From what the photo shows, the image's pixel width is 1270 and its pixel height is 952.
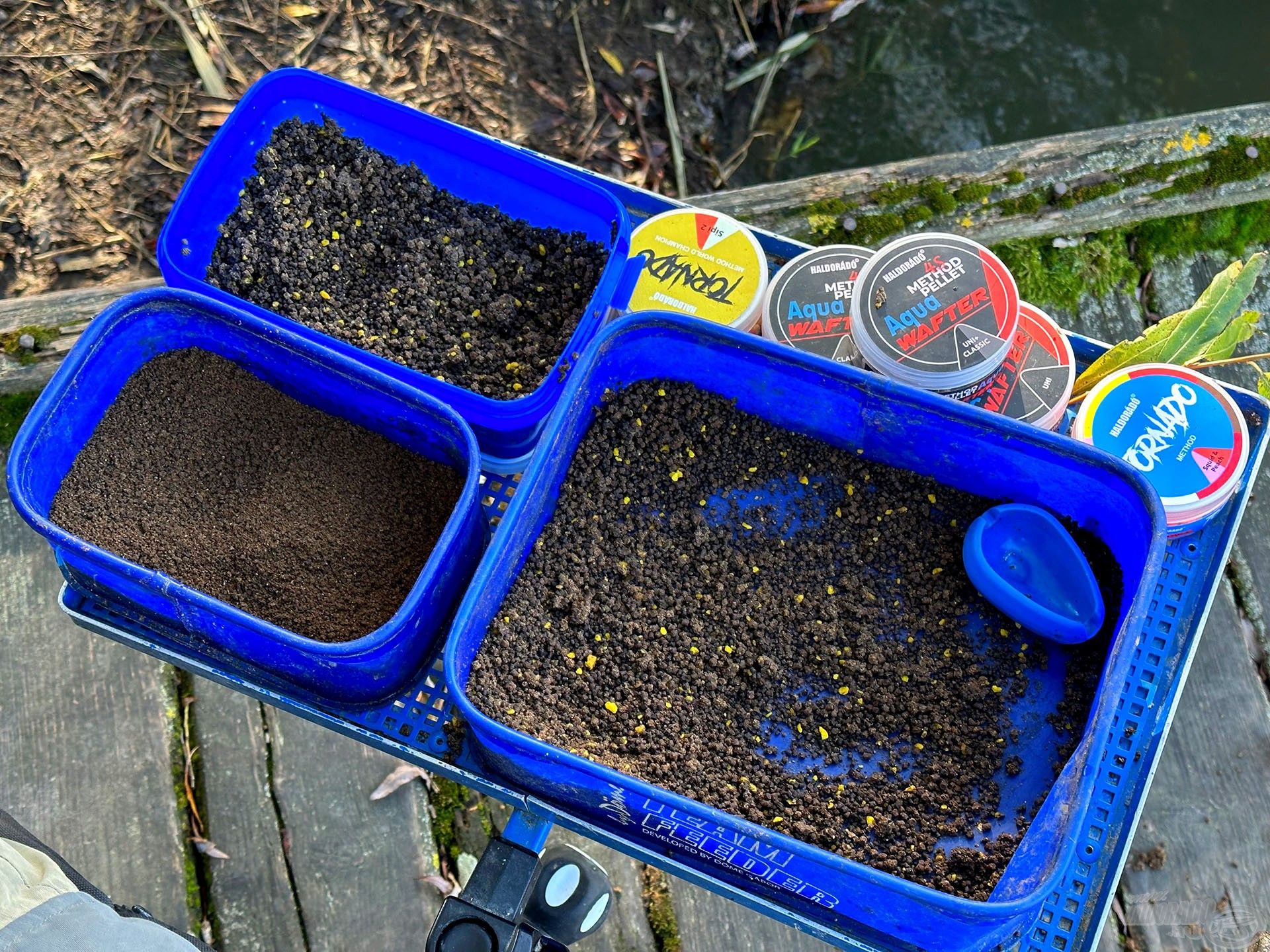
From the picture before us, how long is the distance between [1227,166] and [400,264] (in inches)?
60.8

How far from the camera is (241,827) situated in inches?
70.5

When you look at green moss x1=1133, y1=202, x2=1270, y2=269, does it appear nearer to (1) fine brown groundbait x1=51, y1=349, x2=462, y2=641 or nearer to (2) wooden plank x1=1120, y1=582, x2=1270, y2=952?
(2) wooden plank x1=1120, y1=582, x2=1270, y2=952

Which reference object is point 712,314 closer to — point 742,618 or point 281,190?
point 742,618

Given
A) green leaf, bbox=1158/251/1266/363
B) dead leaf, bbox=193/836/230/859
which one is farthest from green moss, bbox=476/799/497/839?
green leaf, bbox=1158/251/1266/363

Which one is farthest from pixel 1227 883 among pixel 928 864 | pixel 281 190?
pixel 281 190

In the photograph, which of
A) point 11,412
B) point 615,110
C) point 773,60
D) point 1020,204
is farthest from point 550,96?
point 11,412

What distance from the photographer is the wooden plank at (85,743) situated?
176cm

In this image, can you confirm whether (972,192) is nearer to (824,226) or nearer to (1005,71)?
(824,226)

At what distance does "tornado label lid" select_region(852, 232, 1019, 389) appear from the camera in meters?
1.43

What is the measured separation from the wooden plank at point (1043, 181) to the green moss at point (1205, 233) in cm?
6

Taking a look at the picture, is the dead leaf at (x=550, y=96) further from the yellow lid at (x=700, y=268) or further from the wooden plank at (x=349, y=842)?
the wooden plank at (x=349, y=842)

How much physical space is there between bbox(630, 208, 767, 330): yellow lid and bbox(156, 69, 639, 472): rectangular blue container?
0.03 meters

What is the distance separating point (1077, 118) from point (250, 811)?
2.32 meters

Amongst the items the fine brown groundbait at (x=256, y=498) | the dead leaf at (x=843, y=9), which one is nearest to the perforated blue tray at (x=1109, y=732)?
the fine brown groundbait at (x=256, y=498)
